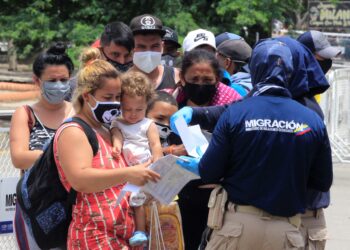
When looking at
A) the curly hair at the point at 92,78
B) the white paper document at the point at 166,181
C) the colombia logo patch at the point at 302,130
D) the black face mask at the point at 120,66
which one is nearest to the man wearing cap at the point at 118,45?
the black face mask at the point at 120,66

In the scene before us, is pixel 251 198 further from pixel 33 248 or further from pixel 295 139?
pixel 33 248

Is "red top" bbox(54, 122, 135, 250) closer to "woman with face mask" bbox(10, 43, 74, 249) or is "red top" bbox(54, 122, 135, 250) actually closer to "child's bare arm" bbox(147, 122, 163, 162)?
"child's bare arm" bbox(147, 122, 163, 162)

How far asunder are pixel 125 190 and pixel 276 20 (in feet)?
58.7

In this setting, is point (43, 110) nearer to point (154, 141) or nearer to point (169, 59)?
point (154, 141)

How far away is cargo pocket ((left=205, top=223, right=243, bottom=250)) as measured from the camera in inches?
143

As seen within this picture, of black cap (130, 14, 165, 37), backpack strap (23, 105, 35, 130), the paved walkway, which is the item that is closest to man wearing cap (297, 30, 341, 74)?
black cap (130, 14, 165, 37)

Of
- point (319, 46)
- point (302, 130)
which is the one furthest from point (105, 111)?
point (319, 46)

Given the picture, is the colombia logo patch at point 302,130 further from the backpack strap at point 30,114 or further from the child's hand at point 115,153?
the backpack strap at point 30,114

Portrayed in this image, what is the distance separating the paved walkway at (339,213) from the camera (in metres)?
7.35

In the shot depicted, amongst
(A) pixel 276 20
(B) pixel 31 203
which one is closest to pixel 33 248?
(B) pixel 31 203

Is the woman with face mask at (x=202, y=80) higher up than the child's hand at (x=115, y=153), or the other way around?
the woman with face mask at (x=202, y=80)

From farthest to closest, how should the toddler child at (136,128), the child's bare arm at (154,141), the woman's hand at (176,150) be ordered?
the woman's hand at (176,150) → the child's bare arm at (154,141) → the toddler child at (136,128)

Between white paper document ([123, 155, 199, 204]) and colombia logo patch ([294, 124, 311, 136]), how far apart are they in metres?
0.57

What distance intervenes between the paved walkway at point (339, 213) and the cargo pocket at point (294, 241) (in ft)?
11.9
